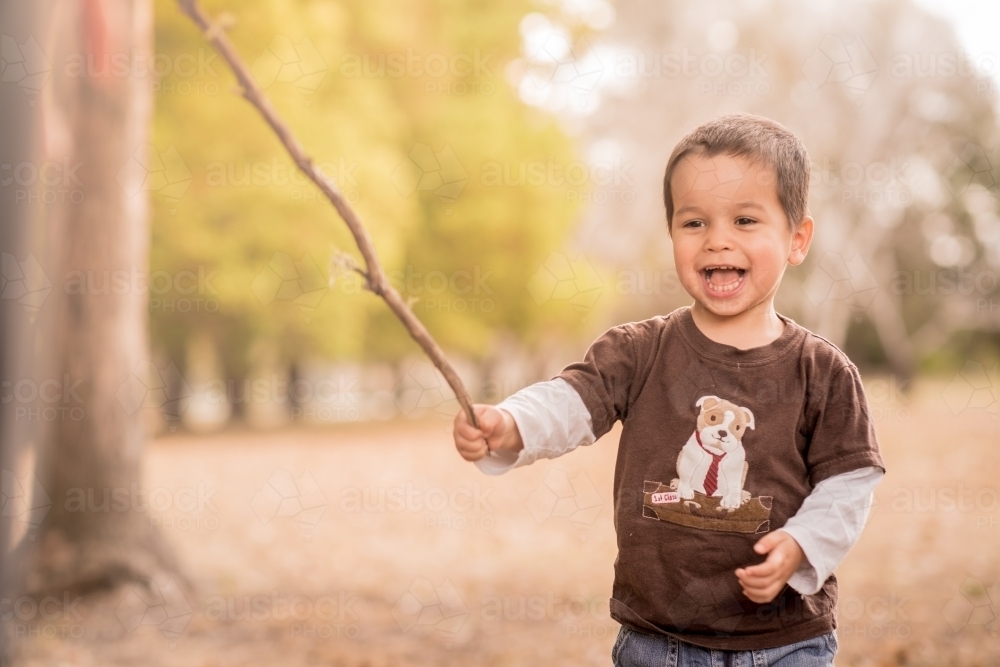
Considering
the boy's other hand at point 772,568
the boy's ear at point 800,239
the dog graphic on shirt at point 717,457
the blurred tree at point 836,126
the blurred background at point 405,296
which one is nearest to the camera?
the boy's other hand at point 772,568

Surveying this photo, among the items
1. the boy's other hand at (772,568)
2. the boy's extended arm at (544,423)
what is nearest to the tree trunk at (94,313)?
the boy's extended arm at (544,423)

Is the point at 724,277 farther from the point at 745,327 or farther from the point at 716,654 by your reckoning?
the point at 716,654

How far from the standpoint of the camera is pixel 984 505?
6.89 metres

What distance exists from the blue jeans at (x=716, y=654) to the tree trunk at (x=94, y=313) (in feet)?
10.7

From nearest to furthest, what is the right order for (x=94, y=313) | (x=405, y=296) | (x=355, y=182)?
(x=94, y=313), (x=355, y=182), (x=405, y=296)

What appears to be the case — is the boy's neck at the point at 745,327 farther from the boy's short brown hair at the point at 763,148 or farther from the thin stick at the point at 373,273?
the thin stick at the point at 373,273

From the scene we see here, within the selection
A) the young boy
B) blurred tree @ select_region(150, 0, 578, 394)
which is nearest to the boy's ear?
the young boy

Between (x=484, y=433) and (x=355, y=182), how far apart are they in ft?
28.8

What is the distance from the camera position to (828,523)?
1516mm

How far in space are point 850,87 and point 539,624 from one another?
10132 millimetres

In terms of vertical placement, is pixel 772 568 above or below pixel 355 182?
below

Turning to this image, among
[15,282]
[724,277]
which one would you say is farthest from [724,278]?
[15,282]

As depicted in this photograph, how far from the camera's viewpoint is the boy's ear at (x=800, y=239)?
5.56 ft

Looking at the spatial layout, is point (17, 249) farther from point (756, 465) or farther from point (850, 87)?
point (850, 87)
